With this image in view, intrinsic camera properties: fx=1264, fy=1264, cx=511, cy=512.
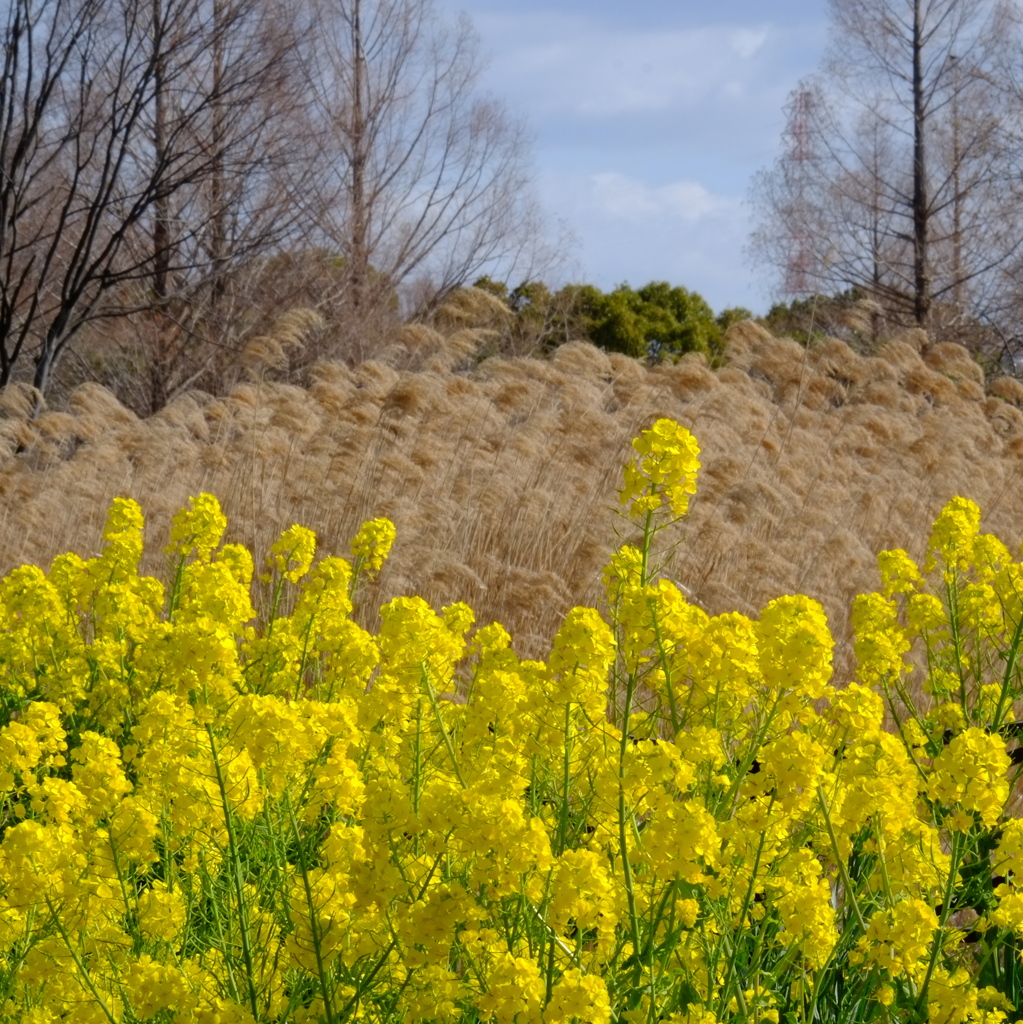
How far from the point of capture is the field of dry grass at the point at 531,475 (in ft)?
18.3

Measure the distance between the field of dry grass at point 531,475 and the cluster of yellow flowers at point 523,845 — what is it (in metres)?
2.21

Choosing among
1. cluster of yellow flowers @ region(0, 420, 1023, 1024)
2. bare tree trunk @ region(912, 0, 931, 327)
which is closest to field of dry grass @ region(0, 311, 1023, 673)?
cluster of yellow flowers @ region(0, 420, 1023, 1024)

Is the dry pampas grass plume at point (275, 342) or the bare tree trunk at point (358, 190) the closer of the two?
the dry pampas grass plume at point (275, 342)

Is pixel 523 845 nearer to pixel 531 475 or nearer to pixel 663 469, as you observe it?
pixel 663 469

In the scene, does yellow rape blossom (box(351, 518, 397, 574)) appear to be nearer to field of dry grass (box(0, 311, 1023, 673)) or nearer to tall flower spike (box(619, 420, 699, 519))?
field of dry grass (box(0, 311, 1023, 673))

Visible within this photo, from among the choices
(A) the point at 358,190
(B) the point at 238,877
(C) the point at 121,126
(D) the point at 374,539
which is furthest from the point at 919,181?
(B) the point at 238,877

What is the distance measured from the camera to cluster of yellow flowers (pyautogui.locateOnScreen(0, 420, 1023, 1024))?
1.94 m

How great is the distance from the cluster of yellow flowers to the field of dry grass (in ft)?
7.25

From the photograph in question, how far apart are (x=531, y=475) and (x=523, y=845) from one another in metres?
5.06

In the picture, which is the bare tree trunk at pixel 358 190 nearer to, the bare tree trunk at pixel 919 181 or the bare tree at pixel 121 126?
the bare tree at pixel 121 126

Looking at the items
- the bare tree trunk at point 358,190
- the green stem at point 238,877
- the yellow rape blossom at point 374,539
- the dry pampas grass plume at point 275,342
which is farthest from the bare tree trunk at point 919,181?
the green stem at point 238,877

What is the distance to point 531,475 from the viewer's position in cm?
677

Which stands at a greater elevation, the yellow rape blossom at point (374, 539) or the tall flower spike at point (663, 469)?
the tall flower spike at point (663, 469)

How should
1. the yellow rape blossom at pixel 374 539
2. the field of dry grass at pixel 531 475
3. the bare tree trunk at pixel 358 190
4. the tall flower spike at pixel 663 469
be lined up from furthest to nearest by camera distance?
the bare tree trunk at pixel 358 190, the field of dry grass at pixel 531 475, the yellow rape blossom at pixel 374 539, the tall flower spike at pixel 663 469
